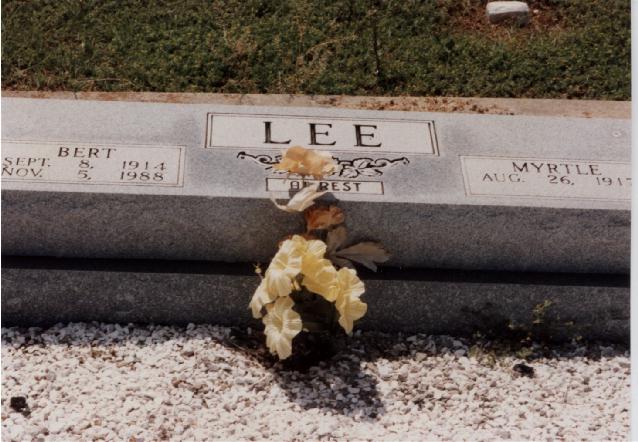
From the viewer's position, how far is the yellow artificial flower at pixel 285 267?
10.7ft

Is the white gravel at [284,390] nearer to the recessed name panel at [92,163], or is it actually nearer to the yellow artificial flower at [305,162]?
the recessed name panel at [92,163]

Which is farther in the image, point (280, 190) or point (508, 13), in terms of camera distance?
point (508, 13)

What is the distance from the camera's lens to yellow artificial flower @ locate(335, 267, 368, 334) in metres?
3.29

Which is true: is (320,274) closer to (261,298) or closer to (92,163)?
(261,298)

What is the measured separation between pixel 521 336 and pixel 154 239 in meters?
1.59

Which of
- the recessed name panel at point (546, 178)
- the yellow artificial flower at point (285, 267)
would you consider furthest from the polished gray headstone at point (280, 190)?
the yellow artificial flower at point (285, 267)

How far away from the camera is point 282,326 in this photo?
3.32m

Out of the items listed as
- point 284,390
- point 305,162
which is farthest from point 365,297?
point 305,162

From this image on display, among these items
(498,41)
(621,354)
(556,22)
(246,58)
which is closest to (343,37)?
(246,58)

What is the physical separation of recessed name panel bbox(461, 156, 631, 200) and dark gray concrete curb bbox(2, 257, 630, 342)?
368mm

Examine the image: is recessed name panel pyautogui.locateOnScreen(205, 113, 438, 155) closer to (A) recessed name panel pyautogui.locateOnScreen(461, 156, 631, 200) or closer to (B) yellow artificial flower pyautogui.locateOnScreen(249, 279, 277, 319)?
(A) recessed name panel pyautogui.locateOnScreen(461, 156, 631, 200)

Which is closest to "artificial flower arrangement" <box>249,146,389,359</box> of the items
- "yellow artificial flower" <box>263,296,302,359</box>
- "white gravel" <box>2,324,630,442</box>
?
"yellow artificial flower" <box>263,296,302,359</box>

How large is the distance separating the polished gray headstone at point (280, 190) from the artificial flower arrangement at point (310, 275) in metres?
0.12

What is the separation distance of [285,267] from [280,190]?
40 centimetres
